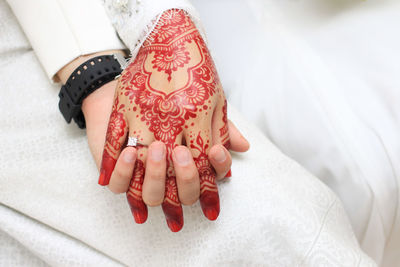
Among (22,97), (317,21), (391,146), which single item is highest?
(22,97)

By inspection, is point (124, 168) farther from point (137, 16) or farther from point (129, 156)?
point (137, 16)

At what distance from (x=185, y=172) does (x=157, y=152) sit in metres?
0.05

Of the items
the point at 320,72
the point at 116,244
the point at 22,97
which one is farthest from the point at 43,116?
the point at 320,72

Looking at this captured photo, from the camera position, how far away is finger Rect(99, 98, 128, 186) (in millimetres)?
543

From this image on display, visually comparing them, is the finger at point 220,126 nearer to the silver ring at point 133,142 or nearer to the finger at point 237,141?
the finger at point 237,141

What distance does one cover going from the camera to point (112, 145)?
545 mm

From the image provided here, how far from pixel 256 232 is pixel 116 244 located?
8.9 inches

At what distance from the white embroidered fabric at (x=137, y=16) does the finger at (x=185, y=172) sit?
0.24 m

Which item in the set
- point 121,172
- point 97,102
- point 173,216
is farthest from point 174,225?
point 97,102

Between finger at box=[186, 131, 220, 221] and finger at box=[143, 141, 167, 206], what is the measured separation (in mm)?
56

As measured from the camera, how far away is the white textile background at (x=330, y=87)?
69 cm

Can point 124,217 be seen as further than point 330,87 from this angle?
No

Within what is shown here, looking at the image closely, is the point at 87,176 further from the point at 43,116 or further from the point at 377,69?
the point at 377,69

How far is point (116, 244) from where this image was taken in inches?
22.3
